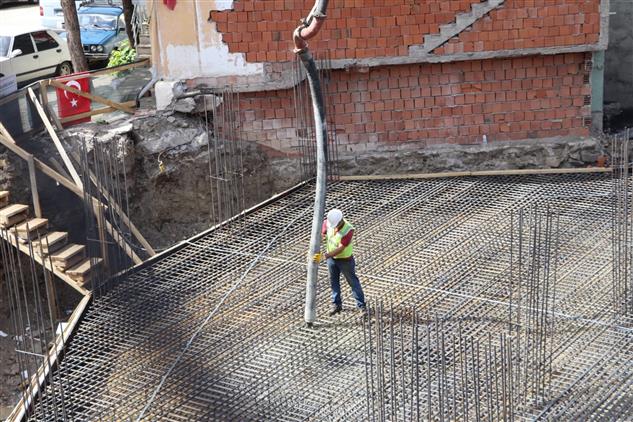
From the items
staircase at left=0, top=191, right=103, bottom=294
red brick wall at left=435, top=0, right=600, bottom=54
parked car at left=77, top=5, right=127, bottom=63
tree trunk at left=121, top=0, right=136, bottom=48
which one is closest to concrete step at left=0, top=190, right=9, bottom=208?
staircase at left=0, top=191, right=103, bottom=294

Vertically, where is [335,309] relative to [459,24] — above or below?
below

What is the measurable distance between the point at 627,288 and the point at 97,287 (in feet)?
18.0

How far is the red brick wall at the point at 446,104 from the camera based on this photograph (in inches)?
545

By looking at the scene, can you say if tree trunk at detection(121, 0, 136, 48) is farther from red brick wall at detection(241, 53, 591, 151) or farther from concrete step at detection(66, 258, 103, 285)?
concrete step at detection(66, 258, 103, 285)

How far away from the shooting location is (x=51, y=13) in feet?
87.7

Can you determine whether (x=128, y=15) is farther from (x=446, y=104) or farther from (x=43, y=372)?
(x=43, y=372)

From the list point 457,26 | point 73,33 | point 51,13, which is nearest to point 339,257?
point 457,26

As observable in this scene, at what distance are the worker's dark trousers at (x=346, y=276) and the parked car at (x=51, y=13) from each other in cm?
1873

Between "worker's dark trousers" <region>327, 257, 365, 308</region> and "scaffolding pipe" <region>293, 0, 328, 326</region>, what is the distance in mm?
289

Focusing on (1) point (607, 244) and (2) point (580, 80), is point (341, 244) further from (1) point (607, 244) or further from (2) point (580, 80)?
(2) point (580, 80)

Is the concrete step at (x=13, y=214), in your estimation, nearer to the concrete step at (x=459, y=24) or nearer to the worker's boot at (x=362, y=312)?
the worker's boot at (x=362, y=312)

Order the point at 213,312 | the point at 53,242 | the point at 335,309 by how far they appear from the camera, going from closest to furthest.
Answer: the point at 335,309
the point at 213,312
the point at 53,242

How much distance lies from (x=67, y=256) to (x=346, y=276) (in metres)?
3.75

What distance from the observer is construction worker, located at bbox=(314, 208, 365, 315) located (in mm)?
9453
